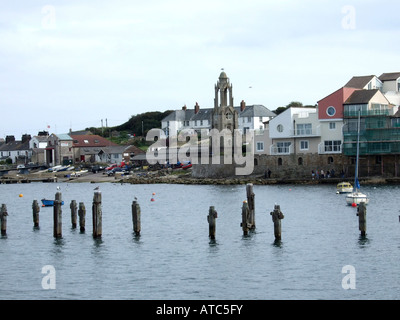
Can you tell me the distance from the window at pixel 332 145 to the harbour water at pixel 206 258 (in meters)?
35.8

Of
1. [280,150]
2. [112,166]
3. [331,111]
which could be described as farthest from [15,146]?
[331,111]

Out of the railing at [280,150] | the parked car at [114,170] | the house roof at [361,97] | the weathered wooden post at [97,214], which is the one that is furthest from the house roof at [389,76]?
the weathered wooden post at [97,214]

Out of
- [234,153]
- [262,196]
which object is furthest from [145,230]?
[234,153]

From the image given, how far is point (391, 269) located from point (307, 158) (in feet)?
233

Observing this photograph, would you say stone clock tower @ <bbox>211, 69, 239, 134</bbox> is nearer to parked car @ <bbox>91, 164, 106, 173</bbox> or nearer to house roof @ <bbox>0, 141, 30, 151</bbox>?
parked car @ <bbox>91, 164, 106, 173</bbox>

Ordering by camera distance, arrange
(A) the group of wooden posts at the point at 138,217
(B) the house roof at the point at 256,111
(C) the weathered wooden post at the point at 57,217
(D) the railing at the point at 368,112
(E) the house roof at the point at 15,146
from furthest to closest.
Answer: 1. (E) the house roof at the point at 15,146
2. (B) the house roof at the point at 256,111
3. (D) the railing at the point at 368,112
4. (C) the weathered wooden post at the point at 57,217
5. (A) the group of wooden posts at the point at 138,217

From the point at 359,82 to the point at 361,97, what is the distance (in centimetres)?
826

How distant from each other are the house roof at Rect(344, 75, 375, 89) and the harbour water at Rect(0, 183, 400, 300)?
4191 cm

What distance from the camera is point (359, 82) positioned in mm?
110688

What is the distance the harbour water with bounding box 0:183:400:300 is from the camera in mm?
34750

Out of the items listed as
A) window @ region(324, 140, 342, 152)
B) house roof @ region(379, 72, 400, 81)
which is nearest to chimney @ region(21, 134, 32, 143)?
window @ region(324, 140, 342, 152)

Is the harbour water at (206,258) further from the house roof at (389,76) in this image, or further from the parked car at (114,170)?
the parked car at (114,170)

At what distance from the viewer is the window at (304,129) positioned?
108688 millimetres
